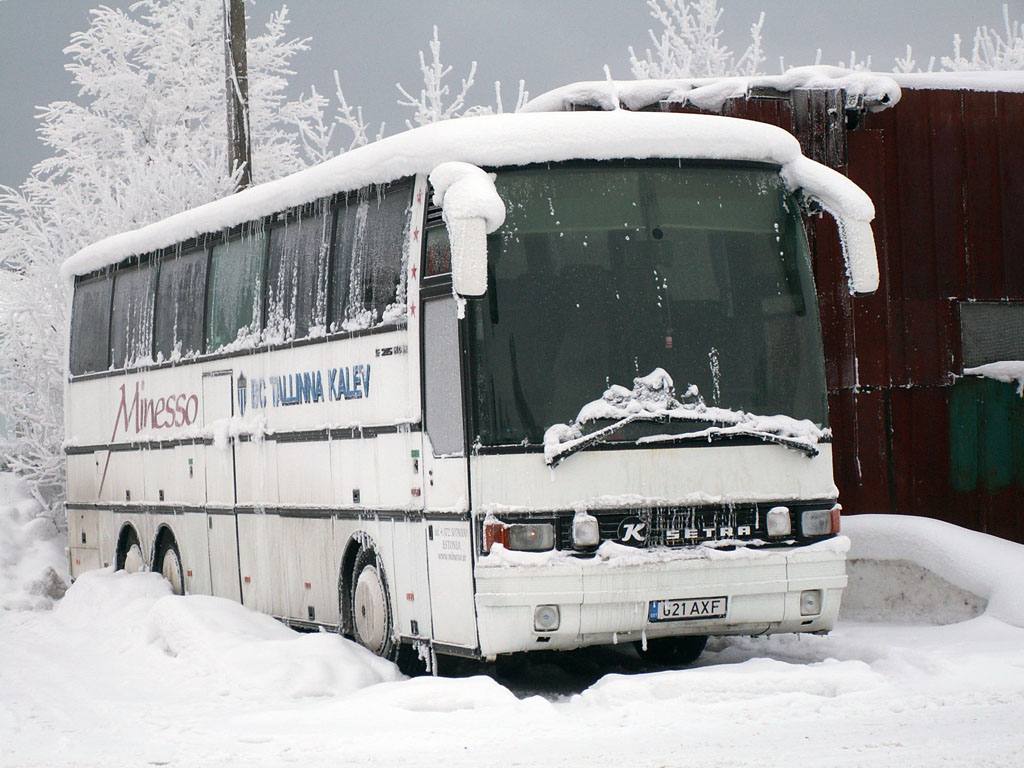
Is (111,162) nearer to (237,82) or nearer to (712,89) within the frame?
(237,82)

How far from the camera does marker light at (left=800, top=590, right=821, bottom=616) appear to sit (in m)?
10.5

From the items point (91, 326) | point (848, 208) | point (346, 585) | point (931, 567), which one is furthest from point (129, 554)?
point (848, 208)

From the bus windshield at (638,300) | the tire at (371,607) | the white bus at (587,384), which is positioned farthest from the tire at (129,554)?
the bus windshield at (638,300)

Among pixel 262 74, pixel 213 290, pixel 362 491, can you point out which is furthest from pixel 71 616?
pixel 262 74

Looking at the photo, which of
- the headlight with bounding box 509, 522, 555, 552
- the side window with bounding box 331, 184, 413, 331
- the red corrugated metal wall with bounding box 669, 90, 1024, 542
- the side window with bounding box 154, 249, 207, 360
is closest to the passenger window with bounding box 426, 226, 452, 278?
the side window with bounding box 331, 184, 413, 331

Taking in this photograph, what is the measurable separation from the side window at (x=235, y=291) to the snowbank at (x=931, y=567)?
5.45m

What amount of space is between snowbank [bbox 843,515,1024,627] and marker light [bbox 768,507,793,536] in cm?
313

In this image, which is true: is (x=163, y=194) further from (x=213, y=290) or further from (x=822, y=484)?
(x=822, y=484)

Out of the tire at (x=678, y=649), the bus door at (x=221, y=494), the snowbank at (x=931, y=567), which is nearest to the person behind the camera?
the tire at (x=678, y=649)

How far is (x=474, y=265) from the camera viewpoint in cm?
955

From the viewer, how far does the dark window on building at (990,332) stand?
16250mm

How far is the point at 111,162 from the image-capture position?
32.4m

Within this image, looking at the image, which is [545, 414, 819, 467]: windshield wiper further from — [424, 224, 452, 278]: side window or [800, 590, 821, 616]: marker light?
[424, 224, 452, 278]: side window

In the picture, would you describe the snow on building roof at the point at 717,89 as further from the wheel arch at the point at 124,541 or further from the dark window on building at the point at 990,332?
the wheel arch at the point at 124,541
